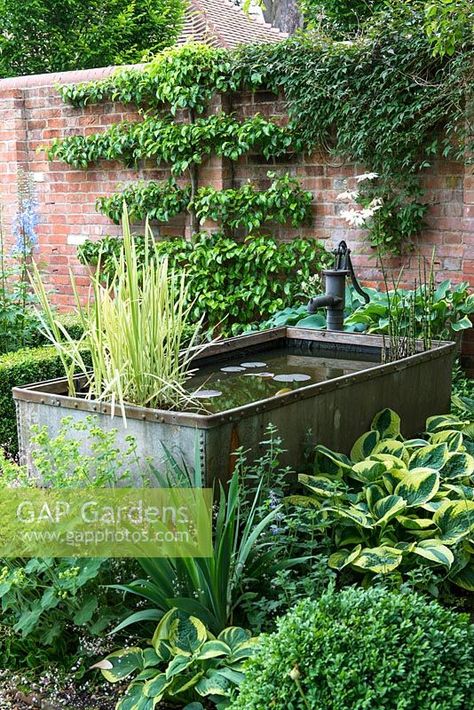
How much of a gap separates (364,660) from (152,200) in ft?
17.4

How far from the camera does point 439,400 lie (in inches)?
167

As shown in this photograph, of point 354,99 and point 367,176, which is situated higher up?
point 354,99

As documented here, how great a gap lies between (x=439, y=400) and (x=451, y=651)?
7.30 ft

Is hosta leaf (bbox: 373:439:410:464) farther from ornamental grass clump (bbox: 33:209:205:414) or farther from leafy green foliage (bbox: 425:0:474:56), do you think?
leafy green foliage (bbox: 425:0:474:56)

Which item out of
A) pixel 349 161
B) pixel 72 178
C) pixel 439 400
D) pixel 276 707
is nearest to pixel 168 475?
pixel 276 707

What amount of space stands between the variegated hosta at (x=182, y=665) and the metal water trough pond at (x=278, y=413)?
544 mm

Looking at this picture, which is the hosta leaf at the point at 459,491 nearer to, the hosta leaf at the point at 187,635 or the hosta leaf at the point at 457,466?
the hosta leaf at the point at 457,466

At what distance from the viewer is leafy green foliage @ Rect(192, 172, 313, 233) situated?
6352 millimetres

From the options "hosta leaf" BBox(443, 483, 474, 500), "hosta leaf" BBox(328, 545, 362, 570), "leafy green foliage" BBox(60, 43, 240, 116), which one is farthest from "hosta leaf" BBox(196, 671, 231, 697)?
"leafy green foliage" BBox(60, 43, 240, 116)

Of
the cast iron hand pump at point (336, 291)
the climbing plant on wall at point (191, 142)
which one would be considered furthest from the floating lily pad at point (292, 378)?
the climbing plant on wall at point (191, 142)

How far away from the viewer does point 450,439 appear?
3.67 meters

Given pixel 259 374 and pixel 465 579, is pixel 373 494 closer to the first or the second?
pixel 465 579

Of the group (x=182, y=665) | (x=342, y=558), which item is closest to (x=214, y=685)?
(x=182, y=665)

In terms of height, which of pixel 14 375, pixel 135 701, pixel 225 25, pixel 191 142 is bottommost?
pixel 135 701
